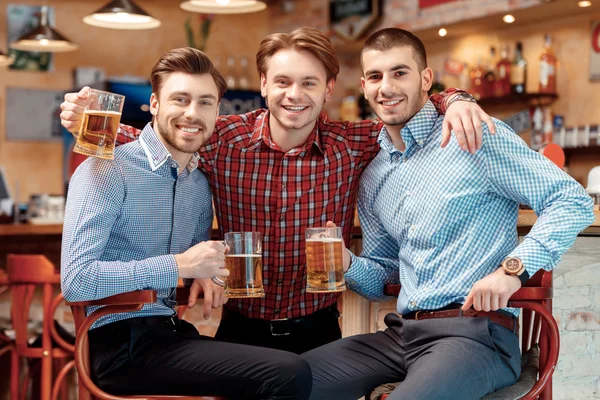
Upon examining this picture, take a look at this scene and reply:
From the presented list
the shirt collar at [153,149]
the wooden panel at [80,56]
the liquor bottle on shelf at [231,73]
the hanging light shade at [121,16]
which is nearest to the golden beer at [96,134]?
the shirt collar at [153,149]

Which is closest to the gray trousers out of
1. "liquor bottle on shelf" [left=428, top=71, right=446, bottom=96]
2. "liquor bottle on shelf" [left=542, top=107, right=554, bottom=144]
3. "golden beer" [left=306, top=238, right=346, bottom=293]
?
"golden beer" [left=306, top=238, right=346, bottom=293]

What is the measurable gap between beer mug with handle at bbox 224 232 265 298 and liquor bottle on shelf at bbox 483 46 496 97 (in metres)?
3.87

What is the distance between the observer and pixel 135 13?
14.6 feet

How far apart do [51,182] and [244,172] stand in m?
5.27

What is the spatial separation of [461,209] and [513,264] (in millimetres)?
244

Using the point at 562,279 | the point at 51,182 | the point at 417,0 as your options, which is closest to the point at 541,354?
the point at 562,279

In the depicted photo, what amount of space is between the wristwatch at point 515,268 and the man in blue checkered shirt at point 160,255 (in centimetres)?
55

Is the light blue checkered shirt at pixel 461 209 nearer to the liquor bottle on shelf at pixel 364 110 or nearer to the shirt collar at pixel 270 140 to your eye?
the shirt collar at pixel 270 140

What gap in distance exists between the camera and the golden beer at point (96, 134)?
206 centimetres

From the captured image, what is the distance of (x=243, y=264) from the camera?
207 cm

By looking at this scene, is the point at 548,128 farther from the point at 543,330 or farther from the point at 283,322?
the point at 543,330

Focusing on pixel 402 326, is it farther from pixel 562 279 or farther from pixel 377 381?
pixel 562 279

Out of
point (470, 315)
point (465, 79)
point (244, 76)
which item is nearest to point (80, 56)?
point (244, 76)

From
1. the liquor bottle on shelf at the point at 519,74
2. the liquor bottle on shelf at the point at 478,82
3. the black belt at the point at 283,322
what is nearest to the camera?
the black belt at the point at 283,322
